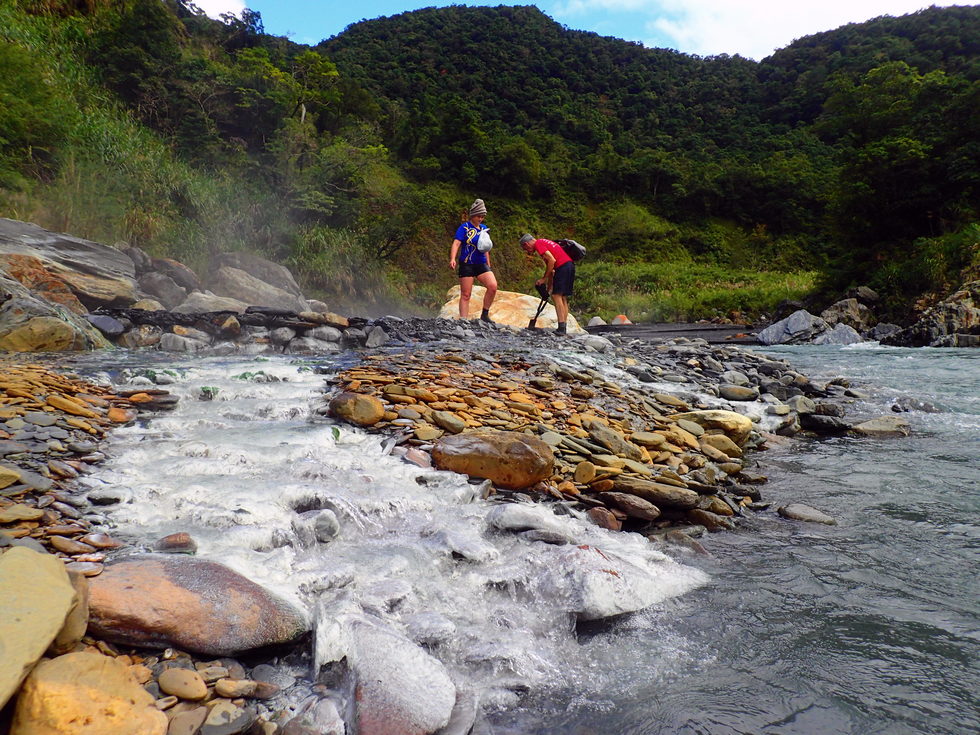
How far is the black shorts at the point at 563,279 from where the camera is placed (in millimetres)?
9492

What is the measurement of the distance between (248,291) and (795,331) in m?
14.9

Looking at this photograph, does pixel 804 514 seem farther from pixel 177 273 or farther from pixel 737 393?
pixel 177 273

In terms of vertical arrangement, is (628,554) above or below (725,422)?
below

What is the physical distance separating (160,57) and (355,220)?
7.45m

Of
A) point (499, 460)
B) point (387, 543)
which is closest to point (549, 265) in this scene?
point (499, 460)

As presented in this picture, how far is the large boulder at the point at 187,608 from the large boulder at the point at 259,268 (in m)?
12.4

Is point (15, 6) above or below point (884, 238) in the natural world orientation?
above

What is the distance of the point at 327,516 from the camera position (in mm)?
2721

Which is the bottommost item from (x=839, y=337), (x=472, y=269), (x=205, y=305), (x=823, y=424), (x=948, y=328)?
(x=823, y=424)

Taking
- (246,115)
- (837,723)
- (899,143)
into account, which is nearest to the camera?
(837,723)

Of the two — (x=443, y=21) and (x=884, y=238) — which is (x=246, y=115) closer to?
(x=884, y=238)

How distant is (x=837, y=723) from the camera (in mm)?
1807

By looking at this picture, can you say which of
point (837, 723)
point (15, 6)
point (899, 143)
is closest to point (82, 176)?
point (15, 6)

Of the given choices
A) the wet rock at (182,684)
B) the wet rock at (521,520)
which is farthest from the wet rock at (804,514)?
the wet rock at (182,684)
